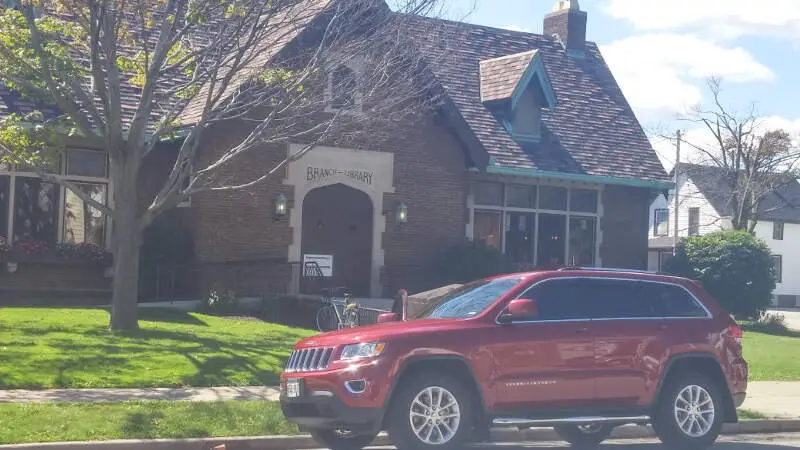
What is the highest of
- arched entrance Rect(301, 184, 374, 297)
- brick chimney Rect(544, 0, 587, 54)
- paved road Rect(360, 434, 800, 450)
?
brick chimney Rect(544, 0, 587, 54)

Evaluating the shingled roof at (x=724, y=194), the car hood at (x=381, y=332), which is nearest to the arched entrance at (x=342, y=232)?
the car hood at (x=381, y=332)

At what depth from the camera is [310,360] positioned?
9.85 meters

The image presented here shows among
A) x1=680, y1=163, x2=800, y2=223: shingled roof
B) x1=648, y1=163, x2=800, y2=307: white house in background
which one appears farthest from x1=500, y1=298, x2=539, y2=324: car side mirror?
x1=648, y1=163, x2=800, y2=307: white house in background

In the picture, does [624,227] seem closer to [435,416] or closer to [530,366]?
[530,366]

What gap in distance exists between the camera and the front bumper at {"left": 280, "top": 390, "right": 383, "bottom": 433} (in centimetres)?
927

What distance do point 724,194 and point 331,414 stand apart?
49.3 meters

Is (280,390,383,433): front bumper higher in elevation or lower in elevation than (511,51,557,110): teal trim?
lower

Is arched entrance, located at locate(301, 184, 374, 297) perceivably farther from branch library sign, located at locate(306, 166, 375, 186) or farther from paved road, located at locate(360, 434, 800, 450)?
paved road, located at locate(360, 434, 800, 450)

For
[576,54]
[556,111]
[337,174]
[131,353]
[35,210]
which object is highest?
[576,54]

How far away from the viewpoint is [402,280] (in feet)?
81.2

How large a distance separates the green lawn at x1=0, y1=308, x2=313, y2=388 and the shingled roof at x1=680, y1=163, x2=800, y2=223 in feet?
127

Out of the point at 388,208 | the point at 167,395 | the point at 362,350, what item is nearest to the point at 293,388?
the point at 362,350

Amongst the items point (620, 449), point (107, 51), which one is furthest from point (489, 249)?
point (620, 449)

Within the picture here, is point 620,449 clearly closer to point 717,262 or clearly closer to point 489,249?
point 489,249
